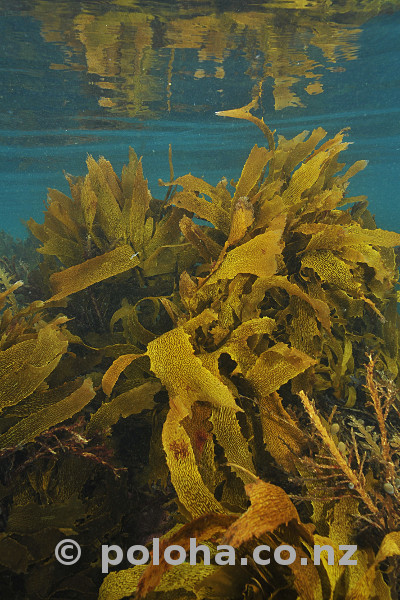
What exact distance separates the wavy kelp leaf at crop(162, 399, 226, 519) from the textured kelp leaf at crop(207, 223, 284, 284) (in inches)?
29.0

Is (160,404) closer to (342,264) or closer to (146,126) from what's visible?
(342,264)

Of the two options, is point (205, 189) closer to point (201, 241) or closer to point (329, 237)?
point (201, 241)

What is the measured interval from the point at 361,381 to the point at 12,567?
1.83 meters

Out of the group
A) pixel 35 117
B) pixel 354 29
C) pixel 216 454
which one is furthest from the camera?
pixel 35 117

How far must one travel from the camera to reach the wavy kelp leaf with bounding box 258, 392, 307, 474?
1.46 m

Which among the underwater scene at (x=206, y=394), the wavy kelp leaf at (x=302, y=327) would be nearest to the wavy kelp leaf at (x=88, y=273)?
the underwater scene at (x=206, y=394)

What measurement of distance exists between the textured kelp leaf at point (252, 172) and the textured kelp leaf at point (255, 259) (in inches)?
20.7

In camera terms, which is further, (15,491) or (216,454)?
(216,454)

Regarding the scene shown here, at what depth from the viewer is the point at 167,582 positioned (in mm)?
1057

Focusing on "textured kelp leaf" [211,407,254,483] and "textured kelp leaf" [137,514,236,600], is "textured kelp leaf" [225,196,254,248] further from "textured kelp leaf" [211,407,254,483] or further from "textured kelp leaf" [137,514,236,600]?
"textured kelp leaf" [137,514,236,600]

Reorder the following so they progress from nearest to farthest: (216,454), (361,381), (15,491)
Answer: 1. (15,491)
2. (216,454)
3. (361,381)

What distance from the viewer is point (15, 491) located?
4.62 feet

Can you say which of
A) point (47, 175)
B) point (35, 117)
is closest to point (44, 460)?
point (35, 117)

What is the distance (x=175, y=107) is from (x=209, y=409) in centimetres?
1359
